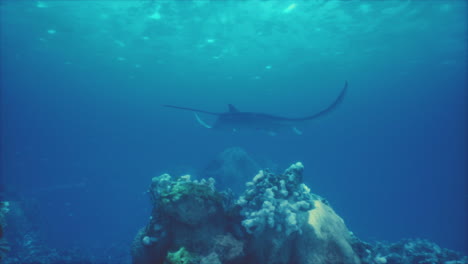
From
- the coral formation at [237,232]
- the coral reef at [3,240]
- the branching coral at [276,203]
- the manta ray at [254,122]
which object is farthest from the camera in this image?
the manta ray at [254,122]

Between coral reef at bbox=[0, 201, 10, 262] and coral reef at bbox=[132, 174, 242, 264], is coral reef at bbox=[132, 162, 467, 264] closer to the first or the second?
coral reef at bbox=[132, 174, 242, 264]

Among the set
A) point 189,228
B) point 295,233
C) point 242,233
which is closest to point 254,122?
point 242,233

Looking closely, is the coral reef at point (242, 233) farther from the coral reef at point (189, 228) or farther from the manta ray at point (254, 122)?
the manta ray at point (254, 122)

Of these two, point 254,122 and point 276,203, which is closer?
point 276,203

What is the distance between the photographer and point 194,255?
4.02 metres

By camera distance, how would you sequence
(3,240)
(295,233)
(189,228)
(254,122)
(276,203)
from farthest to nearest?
1. (254,122)
2. (3,240)
3. (276,203)
4. (295,233)
5. (189,228)

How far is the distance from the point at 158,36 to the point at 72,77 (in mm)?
30615

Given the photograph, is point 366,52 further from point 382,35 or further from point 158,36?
point 158,36

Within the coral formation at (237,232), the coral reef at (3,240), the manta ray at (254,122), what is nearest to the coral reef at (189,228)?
the coral formation at (237,232)

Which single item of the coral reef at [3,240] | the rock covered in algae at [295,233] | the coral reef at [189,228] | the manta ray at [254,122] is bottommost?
the coral reef at [3,240]

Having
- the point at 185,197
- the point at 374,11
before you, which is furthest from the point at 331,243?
the point at 374,11

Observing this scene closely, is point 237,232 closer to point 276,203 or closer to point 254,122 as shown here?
point 276,203

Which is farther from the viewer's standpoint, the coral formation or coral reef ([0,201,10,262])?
coral reef ([0,201,10,262])

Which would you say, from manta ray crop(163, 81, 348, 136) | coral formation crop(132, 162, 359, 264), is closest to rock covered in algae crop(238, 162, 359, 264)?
coral formation crop(132, 162, 359, 264)
